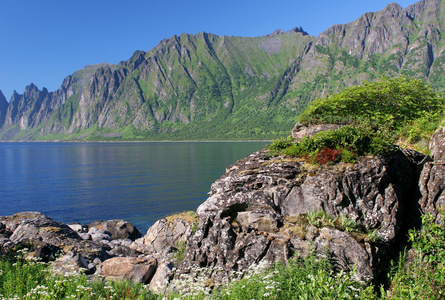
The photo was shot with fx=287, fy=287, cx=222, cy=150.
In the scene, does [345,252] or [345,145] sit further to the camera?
[345,145]

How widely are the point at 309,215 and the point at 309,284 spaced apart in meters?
6.10

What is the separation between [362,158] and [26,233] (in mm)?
25364

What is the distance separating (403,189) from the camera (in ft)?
43.9

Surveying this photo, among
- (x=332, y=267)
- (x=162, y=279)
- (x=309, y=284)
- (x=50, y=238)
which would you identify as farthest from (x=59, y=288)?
(x=50, y=238)

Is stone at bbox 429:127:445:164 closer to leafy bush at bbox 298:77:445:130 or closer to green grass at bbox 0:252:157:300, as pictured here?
leafy bush at bbox 298:77:445:130

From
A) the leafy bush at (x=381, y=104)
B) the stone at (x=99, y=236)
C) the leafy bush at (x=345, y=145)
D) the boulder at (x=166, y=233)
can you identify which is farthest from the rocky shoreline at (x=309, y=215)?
the stone at (x=99, y=236)

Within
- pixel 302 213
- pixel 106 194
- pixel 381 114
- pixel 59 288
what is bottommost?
pixel 106 194

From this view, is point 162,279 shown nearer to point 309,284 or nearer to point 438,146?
point 309,284

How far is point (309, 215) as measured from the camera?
12.4m

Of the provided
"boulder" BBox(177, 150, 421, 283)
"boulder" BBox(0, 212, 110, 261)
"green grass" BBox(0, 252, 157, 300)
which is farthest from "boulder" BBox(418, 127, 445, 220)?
"boulder" BBox(0, 212, 110, 261)

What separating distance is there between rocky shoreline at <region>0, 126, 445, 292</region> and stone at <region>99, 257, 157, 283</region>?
6 centimetres

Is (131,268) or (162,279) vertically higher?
(162,279)

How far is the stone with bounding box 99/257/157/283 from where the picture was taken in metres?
15.0

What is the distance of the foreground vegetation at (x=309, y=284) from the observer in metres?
6.74
